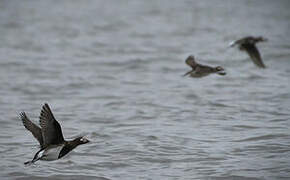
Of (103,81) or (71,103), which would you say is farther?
(103,81)

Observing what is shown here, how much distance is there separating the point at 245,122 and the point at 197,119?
70 cm

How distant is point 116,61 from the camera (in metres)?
13.8

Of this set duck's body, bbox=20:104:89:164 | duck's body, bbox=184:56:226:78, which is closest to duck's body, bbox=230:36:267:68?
duck's body, bbox=184:56:226:78

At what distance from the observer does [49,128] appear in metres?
6.06

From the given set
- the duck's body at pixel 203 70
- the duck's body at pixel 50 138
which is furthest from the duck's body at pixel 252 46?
the duck's body at pixel 50 138

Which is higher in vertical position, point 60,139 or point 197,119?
point 60,139

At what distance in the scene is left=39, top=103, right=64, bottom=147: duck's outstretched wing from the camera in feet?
19.6

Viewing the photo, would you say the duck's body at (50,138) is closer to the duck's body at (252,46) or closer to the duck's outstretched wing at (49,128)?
the duck's outstretched wing at (49,128)

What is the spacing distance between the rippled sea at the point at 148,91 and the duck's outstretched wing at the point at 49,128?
0.69 m

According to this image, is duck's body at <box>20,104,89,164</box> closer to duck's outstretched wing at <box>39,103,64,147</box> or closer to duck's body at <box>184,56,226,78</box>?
duck's outstretched wing at <box>39,103,64,147</box>

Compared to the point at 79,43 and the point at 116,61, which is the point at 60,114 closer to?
the point at 116,61

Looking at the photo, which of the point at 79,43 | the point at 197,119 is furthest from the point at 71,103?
the point at 79,43

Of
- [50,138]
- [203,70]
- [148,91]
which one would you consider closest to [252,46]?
[203,70]

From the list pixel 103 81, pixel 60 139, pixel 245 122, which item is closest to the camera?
pixel 60 139
